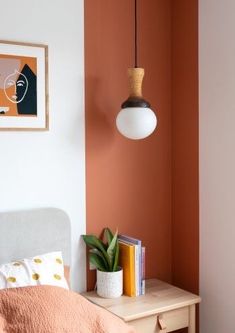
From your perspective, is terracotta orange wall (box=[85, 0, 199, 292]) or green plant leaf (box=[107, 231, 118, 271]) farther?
terracotta orange wall (box=[85, 0, 199, 292])

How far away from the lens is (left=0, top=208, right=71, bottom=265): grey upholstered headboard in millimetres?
2373

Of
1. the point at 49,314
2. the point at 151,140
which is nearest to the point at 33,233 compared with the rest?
the point at 49,314

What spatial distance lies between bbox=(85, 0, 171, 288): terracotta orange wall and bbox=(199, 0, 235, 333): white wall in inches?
11.1

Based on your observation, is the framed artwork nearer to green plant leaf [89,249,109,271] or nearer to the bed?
the bed

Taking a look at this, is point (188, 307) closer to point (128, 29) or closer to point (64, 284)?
point (64, 284)

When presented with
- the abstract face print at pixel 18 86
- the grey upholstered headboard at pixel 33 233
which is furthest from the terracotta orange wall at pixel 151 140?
the abstract face print at pixel 18 86

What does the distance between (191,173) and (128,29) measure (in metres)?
0.89

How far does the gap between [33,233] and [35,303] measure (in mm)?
570

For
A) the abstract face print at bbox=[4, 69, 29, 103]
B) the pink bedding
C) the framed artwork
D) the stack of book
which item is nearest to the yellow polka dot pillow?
the pink bedding

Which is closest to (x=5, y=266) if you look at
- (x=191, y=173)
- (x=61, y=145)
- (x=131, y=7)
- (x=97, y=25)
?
(x=61, y=145)

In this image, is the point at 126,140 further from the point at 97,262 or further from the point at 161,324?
the point at 161,324

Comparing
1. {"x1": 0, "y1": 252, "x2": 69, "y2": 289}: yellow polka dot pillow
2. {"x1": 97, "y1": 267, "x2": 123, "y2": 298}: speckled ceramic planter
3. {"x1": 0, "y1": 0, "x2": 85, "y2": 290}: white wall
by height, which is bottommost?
{"x1": 97, "y1": 267, "x2": 123, "y2": 298}: speckled ceramic planter

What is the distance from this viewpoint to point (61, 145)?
2.59m

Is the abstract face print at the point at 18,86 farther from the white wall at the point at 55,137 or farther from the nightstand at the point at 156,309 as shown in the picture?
the nightstand at the point at 156,309
